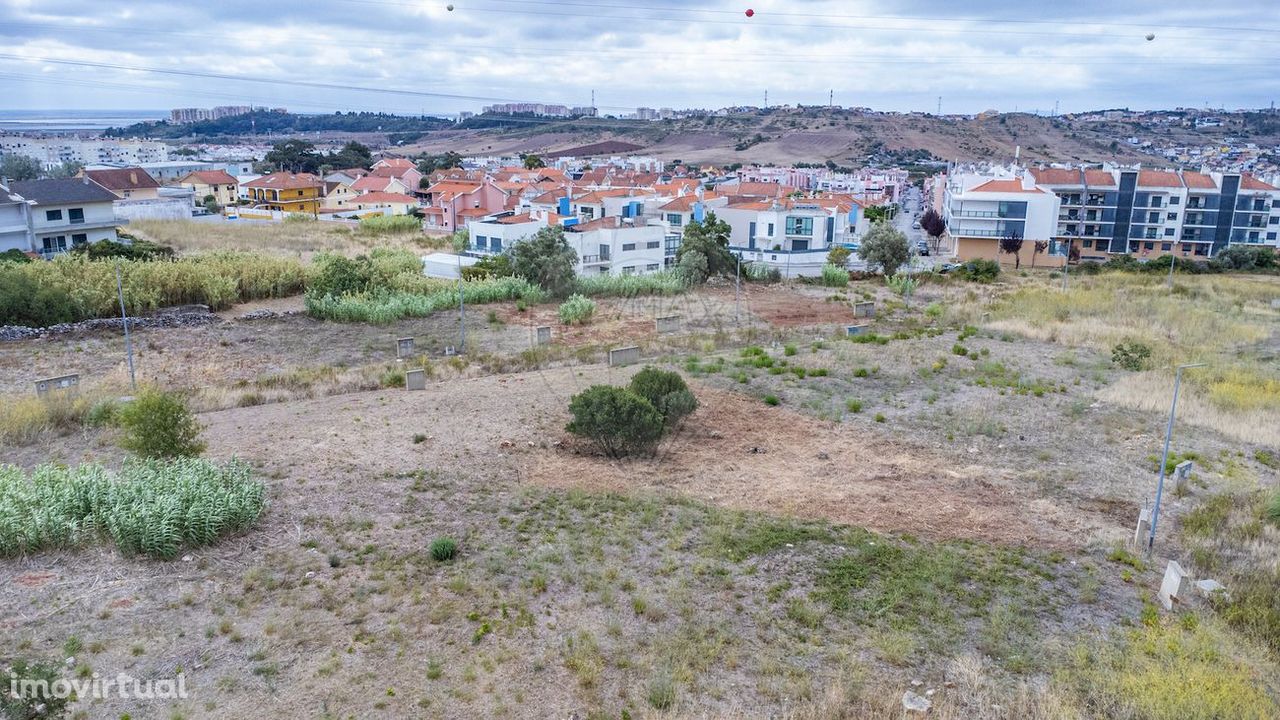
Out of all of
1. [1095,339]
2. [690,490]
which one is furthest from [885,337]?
[690,490]

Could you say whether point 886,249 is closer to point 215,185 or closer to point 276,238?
point 276,238

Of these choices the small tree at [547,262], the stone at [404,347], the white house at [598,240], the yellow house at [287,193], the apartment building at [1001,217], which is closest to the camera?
the stone at [404,347]

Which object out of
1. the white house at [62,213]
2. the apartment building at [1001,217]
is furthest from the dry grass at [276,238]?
the apartment building at [1001,217]

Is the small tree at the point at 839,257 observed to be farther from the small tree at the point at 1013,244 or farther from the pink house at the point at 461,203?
the pink house at the point at 461,203

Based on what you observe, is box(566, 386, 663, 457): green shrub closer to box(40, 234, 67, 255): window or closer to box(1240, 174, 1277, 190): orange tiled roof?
box(40, 234, 67, 255): window

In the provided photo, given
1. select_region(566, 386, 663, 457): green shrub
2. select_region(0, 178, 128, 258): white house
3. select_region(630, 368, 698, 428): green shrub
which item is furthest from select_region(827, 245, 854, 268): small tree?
select_region(0, 178, 128, 258): white house

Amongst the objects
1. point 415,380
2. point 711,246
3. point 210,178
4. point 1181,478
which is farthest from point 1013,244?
point 210,178
